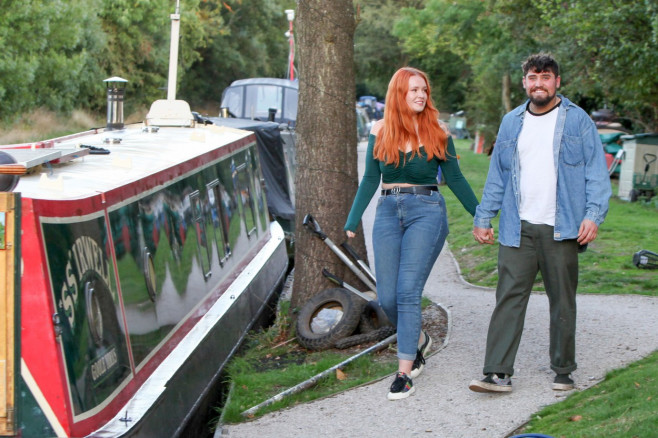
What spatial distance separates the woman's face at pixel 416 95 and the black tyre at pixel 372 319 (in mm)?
2169

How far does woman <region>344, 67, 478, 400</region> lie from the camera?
19.2ft

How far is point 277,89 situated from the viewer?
26.6m

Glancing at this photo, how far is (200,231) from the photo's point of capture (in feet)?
24.3

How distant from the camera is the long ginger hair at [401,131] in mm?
5840

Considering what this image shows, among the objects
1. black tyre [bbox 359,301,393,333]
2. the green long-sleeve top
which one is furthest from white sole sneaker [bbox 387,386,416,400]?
black tyre [bbox 359,301,393,333]

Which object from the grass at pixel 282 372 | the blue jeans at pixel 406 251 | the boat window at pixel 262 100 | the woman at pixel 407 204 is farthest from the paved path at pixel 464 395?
the boat window at pixel 262 100

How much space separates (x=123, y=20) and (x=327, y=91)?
37.3 metres

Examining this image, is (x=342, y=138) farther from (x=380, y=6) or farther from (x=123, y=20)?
(x=380, y=6)

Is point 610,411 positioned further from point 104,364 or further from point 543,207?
point 104,364

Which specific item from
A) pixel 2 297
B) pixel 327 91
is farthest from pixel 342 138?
pixel 2 297

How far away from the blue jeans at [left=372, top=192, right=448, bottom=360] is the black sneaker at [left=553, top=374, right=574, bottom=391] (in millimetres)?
850

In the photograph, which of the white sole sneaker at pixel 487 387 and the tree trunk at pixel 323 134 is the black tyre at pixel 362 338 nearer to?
the tree trunk at pixel 323 134

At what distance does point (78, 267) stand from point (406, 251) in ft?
6.81

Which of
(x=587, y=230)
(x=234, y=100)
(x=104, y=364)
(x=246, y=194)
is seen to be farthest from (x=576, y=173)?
(x=234, y=100)
